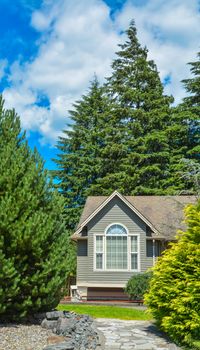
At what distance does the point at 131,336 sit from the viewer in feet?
29.4

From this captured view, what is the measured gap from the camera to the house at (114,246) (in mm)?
20344

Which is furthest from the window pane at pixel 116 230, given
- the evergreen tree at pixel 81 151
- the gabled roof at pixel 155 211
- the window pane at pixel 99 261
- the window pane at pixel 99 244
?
the evergreen tree at pixel 81 151

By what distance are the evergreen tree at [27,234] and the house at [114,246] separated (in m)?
11.3

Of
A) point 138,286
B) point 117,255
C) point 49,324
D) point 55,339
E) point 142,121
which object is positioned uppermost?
point 142,121

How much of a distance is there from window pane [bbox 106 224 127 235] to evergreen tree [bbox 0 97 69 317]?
1136 centimetres

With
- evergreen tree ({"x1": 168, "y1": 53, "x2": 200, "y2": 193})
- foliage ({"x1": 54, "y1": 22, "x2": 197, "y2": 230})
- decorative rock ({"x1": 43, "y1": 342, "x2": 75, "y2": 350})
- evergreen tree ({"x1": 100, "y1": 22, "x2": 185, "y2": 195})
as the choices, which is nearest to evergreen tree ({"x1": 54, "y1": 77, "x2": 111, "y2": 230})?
foliage ({"x1": 54, "y1": 22, "x2": 197, "y2": 230})

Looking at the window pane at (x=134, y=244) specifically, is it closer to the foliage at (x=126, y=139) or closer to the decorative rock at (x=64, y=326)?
the foliage at (x=126, y=139)

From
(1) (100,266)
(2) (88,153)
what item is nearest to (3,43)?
(1) (100,266)

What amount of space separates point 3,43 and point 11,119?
14.0ft

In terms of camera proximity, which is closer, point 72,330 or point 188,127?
point 72,330

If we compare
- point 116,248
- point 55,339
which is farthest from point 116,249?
point 55,339

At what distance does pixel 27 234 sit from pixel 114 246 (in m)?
12.8

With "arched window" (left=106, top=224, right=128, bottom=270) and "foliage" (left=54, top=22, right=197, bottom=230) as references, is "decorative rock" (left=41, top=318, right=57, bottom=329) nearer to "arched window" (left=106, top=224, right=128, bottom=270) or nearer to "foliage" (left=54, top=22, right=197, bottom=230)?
"arched window" (left=106, top=224, right=128, bottom=270)

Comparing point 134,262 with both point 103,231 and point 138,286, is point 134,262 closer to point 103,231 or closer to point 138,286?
point 103,231
